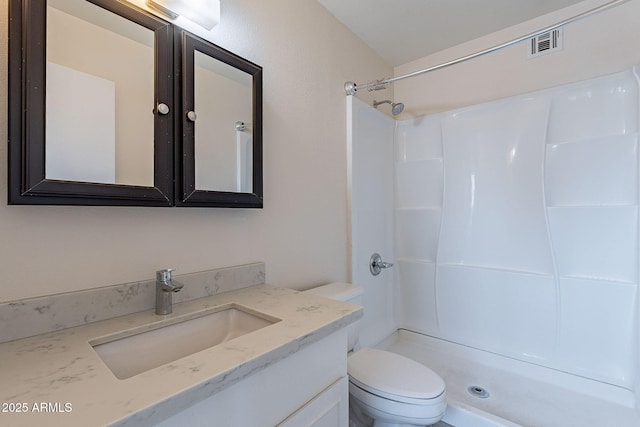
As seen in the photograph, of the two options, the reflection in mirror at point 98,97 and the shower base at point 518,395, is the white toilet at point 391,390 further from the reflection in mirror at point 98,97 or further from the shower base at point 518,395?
the reflection in mirror at point 98,97

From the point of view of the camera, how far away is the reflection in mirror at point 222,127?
3.46 feet

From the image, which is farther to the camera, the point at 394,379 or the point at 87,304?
the point at 394,379

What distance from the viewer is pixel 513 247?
1892mm

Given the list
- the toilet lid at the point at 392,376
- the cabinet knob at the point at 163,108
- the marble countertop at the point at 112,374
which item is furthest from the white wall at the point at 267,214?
the toilet lid at the point at 392,376

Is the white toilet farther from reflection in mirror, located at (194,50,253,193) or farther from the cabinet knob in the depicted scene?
the cabinet knob

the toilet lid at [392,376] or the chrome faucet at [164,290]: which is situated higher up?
the chrome faucet at [164,290]

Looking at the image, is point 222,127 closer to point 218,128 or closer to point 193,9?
point 218,128

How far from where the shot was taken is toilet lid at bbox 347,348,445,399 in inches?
46.9

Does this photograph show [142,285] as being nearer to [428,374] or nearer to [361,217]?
[428,374]

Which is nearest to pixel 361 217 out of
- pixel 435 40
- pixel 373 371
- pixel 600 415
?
pixel 373 371

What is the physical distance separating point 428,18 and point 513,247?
1535mm

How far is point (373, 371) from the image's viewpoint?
1324 mm

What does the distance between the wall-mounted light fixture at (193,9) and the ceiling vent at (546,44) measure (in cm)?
186

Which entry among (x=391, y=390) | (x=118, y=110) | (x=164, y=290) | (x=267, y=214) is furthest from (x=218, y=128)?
(x=391, y=390)
